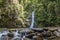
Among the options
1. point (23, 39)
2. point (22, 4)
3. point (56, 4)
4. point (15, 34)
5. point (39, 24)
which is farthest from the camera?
point (22, 4)

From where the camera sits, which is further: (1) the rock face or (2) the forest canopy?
(1) the rock face

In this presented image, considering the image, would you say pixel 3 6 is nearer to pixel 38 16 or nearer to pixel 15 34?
pixel 38 16

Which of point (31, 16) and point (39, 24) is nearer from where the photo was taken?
point (39, 24)

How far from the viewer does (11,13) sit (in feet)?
35.7

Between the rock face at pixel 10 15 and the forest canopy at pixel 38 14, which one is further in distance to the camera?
the rock face at pixel 10 15

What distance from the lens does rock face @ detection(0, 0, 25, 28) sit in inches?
416

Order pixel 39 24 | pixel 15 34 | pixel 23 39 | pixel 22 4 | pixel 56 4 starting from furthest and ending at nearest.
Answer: pixel 22 4
pixel 39 24
pixel 56 4
pixel 15 34
pixel 23 39

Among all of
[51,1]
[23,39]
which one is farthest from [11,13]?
[23,39]

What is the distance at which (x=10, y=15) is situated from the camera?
1080 centimetres

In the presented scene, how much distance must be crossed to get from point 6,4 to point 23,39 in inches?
180

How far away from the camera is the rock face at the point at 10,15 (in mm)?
10562

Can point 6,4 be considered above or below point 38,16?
above

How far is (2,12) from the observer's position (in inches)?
423

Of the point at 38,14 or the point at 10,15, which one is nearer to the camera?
the point at 10,15
